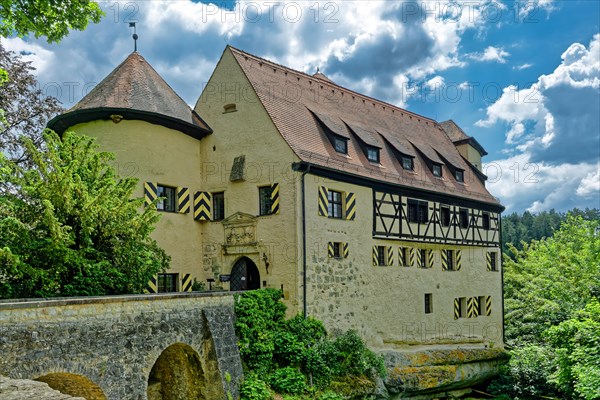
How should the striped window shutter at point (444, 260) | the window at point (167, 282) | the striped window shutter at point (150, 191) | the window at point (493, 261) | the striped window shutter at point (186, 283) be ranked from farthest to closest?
the window at point (493, 261)
the striped window shutter at point (444, 260)
the striped window shutter at point (186, 283)
the window at point (167, 282)
the striped window shutter at point (150, 191)

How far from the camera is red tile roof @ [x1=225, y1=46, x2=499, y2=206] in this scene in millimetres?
18562

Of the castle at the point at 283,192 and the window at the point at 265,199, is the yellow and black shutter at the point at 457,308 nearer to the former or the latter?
the castle at the point at 283,192

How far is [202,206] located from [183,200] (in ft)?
2.39

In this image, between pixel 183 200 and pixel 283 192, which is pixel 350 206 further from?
pixel 183 200

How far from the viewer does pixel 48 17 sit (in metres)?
8.91

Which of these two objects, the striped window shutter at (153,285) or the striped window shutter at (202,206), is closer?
the striped window shutter at (153,285)

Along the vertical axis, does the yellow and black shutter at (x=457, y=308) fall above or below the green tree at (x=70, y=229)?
below

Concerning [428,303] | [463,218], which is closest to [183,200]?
[428,303]

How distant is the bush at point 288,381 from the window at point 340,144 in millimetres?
7926

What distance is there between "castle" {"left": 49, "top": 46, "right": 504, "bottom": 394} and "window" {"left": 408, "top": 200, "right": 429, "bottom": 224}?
0.20ft

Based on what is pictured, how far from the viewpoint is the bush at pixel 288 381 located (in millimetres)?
14664

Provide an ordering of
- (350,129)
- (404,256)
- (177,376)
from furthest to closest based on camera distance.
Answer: (404,256), (350,129), (177,376)

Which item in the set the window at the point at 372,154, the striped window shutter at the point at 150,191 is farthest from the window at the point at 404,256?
the striped window shutter at the point at 150,191

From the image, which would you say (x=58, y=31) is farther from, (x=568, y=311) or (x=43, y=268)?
(x=568, y=311)
